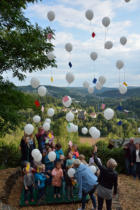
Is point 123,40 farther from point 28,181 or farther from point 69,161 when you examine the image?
point 28,181

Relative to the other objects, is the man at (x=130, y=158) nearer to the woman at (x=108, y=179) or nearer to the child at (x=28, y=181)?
the woman at (x=108, y=179)

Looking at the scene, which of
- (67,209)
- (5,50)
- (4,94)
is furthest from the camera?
(4,94)

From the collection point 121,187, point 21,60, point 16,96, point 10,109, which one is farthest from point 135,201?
point 21,60

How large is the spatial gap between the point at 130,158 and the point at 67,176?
3.80 m

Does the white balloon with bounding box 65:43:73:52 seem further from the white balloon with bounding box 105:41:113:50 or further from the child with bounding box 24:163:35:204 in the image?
the child with bounding box 24:163:35:204

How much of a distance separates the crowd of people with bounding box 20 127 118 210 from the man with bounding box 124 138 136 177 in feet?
9.15

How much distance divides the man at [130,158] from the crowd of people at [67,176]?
279 centimetres

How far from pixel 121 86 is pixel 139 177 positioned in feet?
13.8

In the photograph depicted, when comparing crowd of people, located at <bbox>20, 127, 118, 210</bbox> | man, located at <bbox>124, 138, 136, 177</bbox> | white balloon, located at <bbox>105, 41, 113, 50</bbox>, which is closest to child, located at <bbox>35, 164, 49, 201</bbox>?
crowd of people, located at <bbox>20, 127, 118, 210</bbox>

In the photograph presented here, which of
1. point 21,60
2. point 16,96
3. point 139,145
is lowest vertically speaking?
point 139,145

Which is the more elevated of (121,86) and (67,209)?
(121,86)

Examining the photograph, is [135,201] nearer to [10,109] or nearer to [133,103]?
[10,109]

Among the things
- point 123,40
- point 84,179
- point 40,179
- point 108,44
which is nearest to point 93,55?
point 108,44

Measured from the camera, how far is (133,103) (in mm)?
82875
